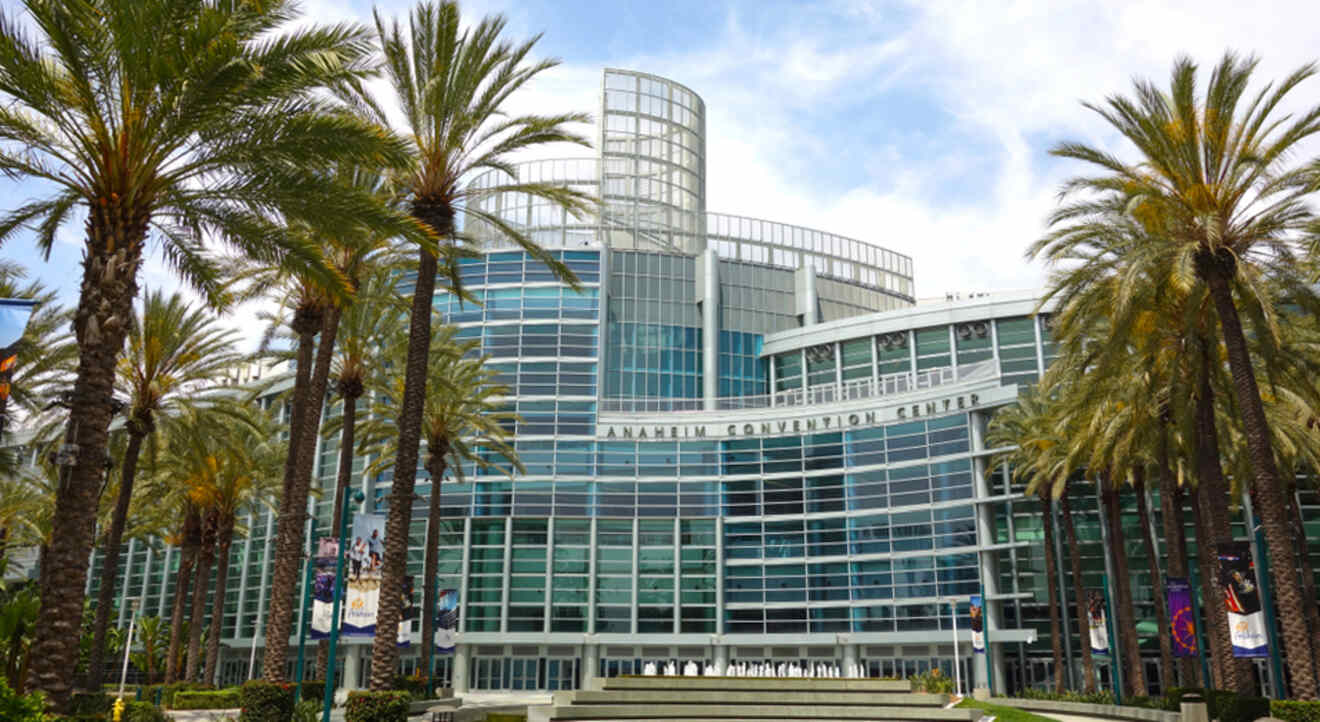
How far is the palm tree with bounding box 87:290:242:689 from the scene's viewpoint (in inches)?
Result: 1291

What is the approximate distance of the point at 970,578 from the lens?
57.0 meters

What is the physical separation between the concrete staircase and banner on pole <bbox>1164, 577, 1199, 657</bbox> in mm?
6661

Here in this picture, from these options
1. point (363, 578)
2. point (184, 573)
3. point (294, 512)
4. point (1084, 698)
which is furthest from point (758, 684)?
point (184, 573)

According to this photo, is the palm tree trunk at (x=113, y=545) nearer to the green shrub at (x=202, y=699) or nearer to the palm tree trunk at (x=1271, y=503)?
the green shrub at (x=202, y=699)

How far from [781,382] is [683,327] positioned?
306 inches

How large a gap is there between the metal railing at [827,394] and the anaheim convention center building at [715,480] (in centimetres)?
24

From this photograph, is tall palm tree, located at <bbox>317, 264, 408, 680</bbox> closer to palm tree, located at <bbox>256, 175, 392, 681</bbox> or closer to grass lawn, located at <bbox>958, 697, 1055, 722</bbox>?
palm tree, located at <bbox>256, 175, 392, 681</bbox>

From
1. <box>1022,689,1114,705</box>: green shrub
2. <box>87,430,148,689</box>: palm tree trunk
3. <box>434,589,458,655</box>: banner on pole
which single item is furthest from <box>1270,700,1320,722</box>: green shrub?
<box>87,430,148,689</box>: palm tree trunk

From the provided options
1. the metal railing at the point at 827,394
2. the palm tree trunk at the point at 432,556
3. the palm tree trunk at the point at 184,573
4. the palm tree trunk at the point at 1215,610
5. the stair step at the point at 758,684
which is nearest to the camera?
the palm tree trunk at the point at 1215,610

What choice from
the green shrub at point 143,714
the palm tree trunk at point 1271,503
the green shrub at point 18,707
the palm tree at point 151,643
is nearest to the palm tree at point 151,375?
the green shrub at point 143,714

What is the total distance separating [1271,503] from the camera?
2373 centimetres

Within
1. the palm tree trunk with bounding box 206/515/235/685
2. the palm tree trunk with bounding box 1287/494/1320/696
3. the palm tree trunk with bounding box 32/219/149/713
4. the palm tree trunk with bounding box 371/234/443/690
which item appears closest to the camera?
the palm tree trunk with bounding box 32/219/149/713

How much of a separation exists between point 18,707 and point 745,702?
18176 millimetres

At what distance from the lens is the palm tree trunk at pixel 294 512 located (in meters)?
26.6
